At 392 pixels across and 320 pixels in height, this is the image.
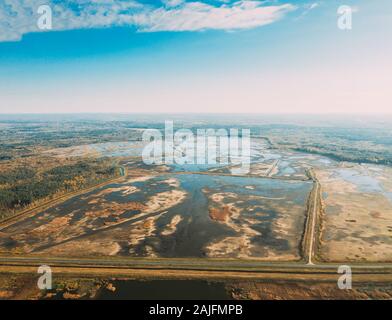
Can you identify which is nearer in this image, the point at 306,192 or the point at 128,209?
the point at 128,209

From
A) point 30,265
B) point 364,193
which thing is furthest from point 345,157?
point 30,265

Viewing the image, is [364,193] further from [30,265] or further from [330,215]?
[30,265]

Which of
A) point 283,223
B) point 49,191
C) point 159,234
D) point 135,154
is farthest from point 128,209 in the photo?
point 135,154

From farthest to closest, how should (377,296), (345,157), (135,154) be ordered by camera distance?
(135,154) < (345,157) < (377,296)

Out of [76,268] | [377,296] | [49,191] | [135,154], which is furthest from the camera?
[135,154]

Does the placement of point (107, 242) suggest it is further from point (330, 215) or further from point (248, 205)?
point (330, 215)

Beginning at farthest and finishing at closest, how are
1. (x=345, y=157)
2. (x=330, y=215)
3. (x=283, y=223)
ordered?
(x=345, y=157) → (x=330, y=215) → (x=283, y=223)
